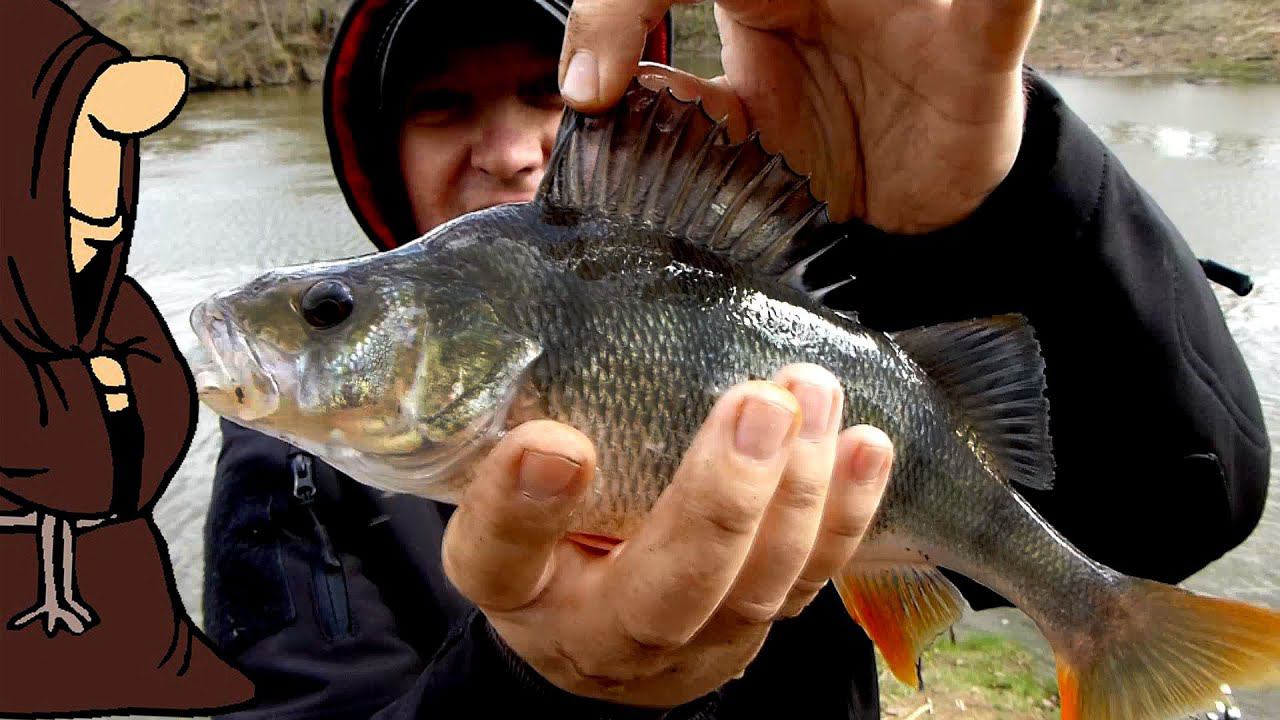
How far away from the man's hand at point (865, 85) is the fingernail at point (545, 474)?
0.54 m

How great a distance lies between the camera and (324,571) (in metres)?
1.93

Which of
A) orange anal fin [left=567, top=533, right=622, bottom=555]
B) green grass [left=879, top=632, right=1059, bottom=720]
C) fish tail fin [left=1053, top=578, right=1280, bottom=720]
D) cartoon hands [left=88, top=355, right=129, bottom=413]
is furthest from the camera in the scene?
green grass [left=879, top=632, right=1059, bottom=720]

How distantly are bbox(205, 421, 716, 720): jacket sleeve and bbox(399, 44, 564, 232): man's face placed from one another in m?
0.75

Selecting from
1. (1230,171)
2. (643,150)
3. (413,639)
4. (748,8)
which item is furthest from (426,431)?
(1230,171)

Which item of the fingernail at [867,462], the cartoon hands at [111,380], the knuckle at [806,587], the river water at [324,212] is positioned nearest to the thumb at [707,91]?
the fingernail at [867,462]

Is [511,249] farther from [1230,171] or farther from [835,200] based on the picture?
[1230,171]

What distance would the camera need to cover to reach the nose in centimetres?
201

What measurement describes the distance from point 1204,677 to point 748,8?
4.46ft

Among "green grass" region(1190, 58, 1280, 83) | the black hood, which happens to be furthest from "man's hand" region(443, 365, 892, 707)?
"green grass" region(1190, 58, 1280, 83)

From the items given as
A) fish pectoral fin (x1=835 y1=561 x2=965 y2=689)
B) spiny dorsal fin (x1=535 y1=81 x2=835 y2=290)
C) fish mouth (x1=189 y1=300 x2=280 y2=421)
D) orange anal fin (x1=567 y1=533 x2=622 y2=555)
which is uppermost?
spiny dorsal fin (x1=535 y1=81 x2=835 y2=290)

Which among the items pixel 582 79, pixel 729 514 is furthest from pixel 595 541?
pixel 582 79

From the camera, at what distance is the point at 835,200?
5.64 ft

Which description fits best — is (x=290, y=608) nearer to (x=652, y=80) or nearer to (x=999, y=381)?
(x=652, y=80)

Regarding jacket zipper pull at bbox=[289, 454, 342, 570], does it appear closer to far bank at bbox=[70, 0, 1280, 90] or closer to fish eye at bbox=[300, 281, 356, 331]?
fish eye at bbox=[300, 281, 356, 331]
